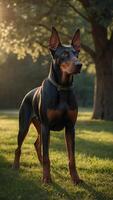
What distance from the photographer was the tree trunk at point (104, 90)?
90.6 feet

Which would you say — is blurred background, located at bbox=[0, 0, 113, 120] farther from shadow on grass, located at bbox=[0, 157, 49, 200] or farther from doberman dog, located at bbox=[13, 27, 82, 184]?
shadow on grass, located at bbox=[0, 157, 49, 200]

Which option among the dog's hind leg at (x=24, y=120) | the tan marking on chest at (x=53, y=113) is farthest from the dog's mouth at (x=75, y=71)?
the dog's hind leg at (x=24, y=120)

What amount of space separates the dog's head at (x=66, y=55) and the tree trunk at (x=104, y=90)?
1895 centimetres

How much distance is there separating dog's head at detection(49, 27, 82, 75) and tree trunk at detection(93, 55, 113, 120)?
1895cm

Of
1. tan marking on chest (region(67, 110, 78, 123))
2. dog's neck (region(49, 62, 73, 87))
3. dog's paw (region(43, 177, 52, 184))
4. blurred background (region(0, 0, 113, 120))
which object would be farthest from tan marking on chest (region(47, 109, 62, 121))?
blurred background (region(0, 0, 113, 120))

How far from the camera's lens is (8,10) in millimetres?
25531

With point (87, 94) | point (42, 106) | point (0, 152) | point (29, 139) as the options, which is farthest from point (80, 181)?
point (87, 94)

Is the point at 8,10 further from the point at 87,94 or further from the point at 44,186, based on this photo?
the point at 87,94

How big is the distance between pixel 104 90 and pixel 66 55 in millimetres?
19768

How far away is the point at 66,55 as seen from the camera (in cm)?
827

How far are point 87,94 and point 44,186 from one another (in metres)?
68.3

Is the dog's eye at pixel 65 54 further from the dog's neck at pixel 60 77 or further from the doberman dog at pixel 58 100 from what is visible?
the dog's neck at pixel 60 77

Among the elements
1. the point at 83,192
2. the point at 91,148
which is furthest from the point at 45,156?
the point at 91,148

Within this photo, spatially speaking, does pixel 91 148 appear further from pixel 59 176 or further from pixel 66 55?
pixel 66 55
